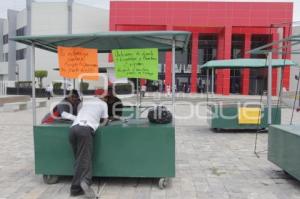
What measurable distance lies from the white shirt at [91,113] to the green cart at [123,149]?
0.76ft

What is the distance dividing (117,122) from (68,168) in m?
1.03

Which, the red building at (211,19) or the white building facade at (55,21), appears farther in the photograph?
the white building facade at (55,21)

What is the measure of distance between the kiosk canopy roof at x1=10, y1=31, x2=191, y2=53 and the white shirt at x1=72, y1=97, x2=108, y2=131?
1.01 meters

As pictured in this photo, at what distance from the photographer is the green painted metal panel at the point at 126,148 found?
17.7 feet

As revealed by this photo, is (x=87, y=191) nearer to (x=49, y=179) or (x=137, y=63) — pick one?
(x=49, y=179)

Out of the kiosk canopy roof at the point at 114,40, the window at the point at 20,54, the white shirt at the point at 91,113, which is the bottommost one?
the white shirt at the point at 91,113

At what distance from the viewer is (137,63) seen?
5801 mm

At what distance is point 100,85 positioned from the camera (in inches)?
225

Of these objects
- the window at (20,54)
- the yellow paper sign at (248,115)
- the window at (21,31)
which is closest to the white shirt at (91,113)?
the yellow paper sign at (248,115)

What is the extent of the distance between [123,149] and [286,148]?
2461 millimetres

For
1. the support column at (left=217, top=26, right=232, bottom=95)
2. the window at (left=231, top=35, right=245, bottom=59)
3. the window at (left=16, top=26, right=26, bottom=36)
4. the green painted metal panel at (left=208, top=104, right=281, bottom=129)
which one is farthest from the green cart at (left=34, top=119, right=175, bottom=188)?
the window at (left=16, top=26, right=26, bottom=36)

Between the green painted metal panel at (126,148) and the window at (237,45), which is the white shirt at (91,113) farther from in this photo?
the window at (237,45)

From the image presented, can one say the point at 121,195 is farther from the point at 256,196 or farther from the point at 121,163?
the point at 256,196

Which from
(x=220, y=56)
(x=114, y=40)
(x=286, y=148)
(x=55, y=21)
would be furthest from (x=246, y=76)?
(x=286, y=148)
